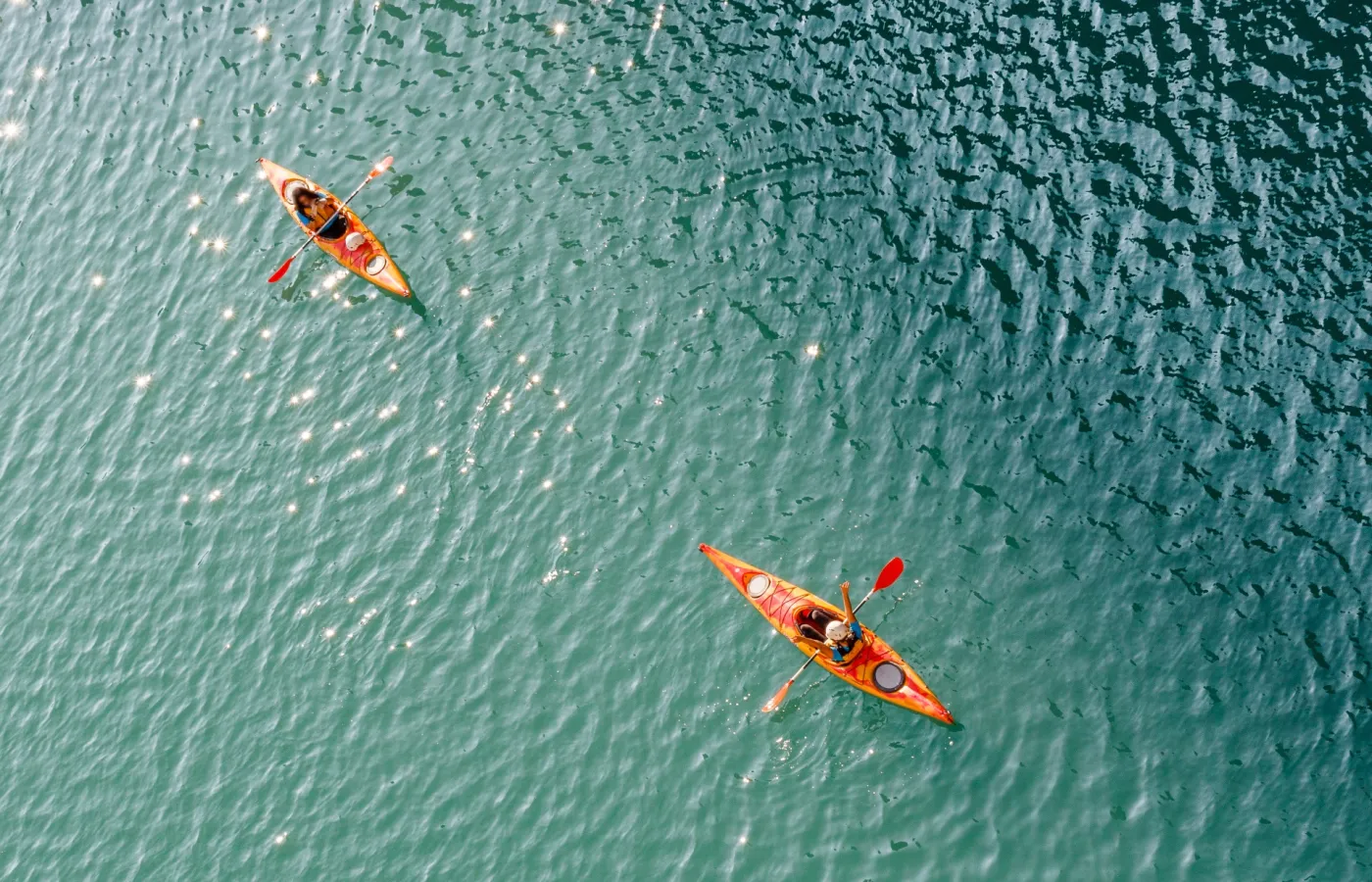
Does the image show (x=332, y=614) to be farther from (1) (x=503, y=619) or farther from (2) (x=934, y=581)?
(2) (x=934, y=581)

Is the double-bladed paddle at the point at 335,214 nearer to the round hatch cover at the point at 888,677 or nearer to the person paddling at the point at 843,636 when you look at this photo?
the person paddling at the point at 843,636

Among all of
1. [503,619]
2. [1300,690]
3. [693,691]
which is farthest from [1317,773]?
[503,619]

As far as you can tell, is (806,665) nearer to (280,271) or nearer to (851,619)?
(851,619)

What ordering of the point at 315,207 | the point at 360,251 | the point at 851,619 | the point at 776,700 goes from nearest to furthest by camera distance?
the point at 776,700 < the point at 851,619 < the point at 360,251 < the point at 315,207

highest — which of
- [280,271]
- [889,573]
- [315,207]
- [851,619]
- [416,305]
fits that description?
[889,573]

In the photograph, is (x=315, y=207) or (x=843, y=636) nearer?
(x=843, y=636)

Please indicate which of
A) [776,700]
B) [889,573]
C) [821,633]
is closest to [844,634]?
[821,633]
